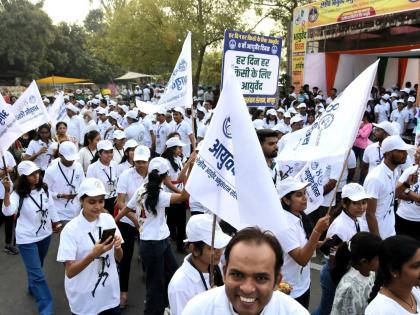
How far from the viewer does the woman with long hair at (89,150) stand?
7.27 meters

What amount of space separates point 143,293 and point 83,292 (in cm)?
196

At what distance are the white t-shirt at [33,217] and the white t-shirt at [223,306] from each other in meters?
3.36

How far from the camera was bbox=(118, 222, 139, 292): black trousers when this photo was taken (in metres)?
5.21

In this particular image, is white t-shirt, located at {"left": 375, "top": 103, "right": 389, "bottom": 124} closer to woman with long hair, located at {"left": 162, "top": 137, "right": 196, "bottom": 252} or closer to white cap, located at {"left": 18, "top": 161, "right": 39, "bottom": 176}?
woman with long hair, located at {"left": 162, "top": 137, "right": 196, "bottom": 252}

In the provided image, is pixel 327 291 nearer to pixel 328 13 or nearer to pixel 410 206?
pixel 410 206

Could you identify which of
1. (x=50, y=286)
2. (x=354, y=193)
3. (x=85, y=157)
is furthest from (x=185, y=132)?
(x=354, y=193)

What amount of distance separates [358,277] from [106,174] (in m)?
3.95

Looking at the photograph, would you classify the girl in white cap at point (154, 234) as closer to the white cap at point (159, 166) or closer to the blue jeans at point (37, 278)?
the white cap at point (159, 166)

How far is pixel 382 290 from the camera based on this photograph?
8.31 ft

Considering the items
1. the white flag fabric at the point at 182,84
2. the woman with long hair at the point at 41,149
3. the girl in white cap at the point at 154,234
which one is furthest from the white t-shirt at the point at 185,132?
the girl in white cap at the point at 154,234

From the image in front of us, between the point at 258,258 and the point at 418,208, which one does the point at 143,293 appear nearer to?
the point at 418,208

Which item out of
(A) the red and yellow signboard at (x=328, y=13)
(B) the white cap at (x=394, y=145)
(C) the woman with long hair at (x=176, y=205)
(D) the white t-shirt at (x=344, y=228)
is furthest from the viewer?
(A) the red and yellow signboard at (x=328, y=13)

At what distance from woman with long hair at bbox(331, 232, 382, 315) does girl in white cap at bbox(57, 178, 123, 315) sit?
180 centimetres

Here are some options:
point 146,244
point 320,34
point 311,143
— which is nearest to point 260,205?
Result: point 311,143
